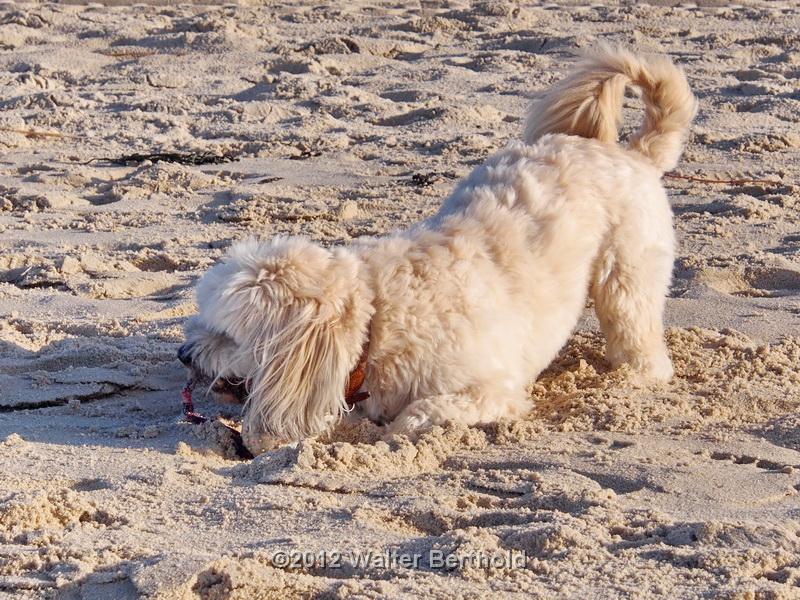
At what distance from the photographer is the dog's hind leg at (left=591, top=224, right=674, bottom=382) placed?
4828mm

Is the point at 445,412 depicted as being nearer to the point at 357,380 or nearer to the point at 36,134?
the point at 357,380

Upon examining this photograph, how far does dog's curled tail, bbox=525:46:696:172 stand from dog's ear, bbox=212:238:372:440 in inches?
57.8

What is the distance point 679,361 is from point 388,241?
144 centimetres

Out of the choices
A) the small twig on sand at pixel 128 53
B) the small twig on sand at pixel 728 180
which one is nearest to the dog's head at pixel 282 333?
the small twig on sand at pixel 728 180

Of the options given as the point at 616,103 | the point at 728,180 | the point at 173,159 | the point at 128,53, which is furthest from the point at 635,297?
the point at 128,53

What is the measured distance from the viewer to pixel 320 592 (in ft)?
9.80

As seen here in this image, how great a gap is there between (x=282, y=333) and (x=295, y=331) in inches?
1.7

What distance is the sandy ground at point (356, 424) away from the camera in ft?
10.4

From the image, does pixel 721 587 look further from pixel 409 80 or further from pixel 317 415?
pixel 409 80

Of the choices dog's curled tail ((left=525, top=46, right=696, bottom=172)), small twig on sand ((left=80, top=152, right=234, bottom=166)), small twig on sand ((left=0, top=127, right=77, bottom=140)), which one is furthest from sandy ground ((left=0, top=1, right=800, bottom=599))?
dog's curled tail ((left=525, top=46, right=696, bottom=172))

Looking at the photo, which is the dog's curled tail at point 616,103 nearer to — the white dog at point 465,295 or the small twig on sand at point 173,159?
the white dog at point 465,295

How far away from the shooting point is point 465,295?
4.29 m

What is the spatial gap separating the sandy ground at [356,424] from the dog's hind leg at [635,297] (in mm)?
138

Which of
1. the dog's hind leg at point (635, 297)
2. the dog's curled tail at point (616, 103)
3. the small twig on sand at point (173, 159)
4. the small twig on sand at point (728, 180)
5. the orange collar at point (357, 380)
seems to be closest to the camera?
the orange collar at point (357, 380)
